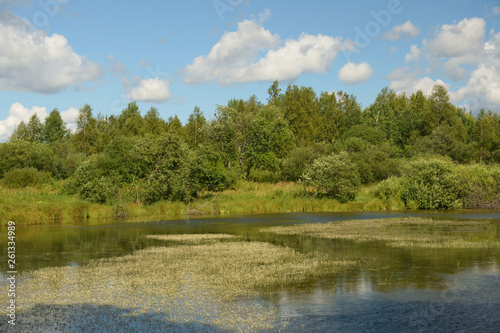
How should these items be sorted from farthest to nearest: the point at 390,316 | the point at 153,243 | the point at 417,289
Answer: the point at 153,243, the point at 417,289, the point at 390,316

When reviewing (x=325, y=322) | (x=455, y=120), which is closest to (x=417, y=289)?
(x=325, y=322)

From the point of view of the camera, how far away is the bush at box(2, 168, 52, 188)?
235ft

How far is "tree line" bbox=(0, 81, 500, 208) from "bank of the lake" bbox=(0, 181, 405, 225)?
6.71ft

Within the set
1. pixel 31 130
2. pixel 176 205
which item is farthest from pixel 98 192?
pixel 31 130

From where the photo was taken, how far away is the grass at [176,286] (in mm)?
16016

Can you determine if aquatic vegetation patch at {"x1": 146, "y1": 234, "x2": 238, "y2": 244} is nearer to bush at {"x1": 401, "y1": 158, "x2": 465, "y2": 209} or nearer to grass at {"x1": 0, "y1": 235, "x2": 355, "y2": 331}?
grass at {"x1": 0, "y1": 235, "x2": 355, "y2": 331}

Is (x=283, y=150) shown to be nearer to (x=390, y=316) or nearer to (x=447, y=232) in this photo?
(x=447, y=232)

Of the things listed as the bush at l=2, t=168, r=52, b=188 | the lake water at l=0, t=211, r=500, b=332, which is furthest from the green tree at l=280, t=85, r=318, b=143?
the lake water at l=0, t=211, r=500, b=332

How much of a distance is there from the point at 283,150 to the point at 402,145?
50608 mm

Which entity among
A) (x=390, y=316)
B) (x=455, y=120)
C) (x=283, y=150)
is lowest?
(x=390, y=316)

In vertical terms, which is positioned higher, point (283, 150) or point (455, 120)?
point (455, 120)

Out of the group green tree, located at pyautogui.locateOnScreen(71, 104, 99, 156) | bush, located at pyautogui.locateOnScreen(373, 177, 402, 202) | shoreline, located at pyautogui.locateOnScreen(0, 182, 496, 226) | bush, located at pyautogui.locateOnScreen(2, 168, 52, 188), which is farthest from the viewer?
green tree, located at pyautogui.locateOnScreen(71, 104, 99, 156)

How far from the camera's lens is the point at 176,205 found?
6438cm

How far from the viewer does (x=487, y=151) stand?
11962cm
